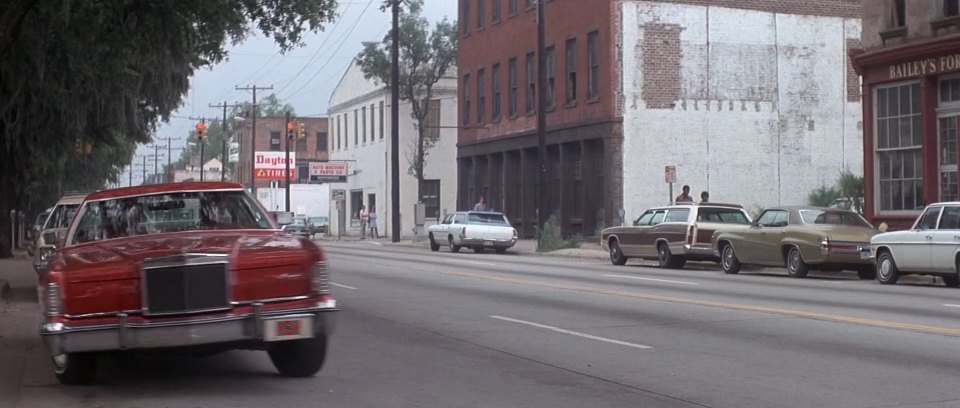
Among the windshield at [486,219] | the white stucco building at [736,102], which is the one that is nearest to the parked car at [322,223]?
the windshield at [486,219]

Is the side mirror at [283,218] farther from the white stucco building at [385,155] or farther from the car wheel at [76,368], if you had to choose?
the white stucco building at [385,155]

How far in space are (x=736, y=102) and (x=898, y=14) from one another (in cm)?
1306

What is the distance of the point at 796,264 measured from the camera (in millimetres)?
24766

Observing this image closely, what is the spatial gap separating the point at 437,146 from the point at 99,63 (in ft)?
158

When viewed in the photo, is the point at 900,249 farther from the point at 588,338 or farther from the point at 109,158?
the point at 109,158

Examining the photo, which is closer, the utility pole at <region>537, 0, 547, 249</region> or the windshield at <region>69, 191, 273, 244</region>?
the windshield at <region>69, 191, 273, 244</region>

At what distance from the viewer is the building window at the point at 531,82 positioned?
1932 inches

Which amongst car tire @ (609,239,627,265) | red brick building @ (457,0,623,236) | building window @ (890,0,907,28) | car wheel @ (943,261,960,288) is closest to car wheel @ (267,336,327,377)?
car wheel @ (943,261,960,288)

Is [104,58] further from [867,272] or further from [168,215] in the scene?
[867,272]

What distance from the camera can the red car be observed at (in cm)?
937

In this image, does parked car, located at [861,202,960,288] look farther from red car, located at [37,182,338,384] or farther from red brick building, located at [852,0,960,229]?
red car, located at [37,182,338,384]

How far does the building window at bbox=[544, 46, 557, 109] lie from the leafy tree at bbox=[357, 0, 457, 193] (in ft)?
59.1

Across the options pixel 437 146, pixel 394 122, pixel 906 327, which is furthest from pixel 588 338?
pixel 437 146

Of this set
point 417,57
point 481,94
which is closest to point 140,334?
point 481,94
